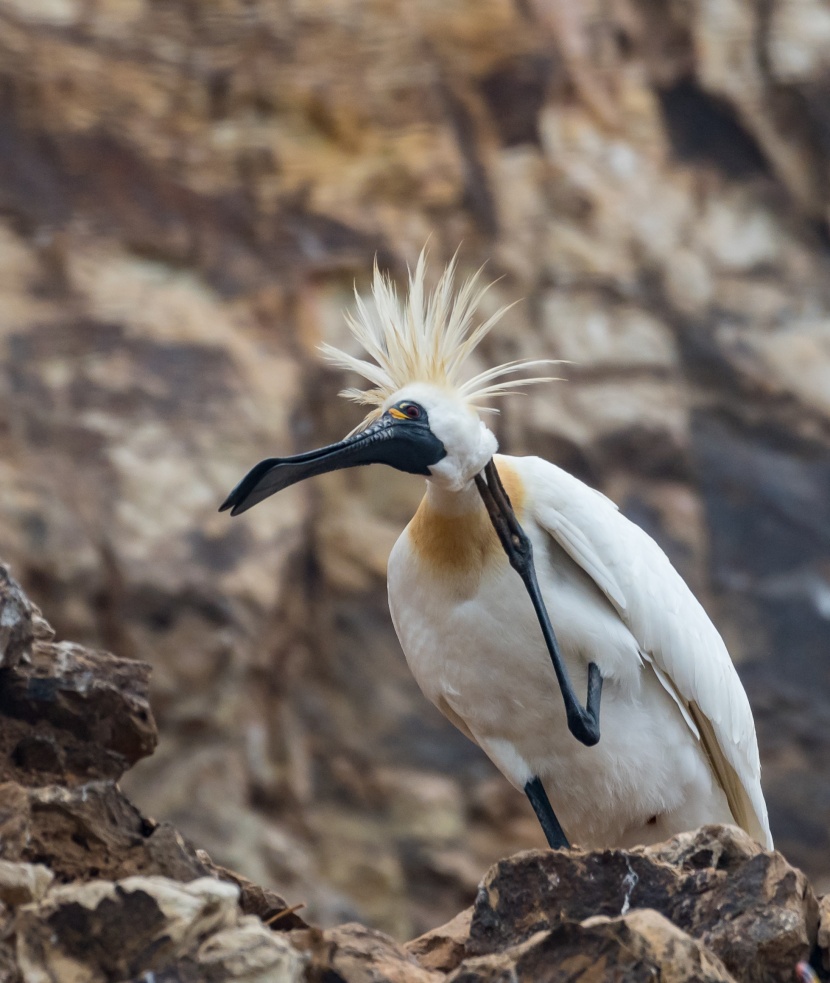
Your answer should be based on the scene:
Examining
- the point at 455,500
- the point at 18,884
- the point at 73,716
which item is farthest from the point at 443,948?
the point at 455,500

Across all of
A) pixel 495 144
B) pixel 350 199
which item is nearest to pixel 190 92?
pixel 350 199

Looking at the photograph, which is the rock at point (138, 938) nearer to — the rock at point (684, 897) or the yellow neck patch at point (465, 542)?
the rock at point (684, 897)

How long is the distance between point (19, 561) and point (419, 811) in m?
2.64

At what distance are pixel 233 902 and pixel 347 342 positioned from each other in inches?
255

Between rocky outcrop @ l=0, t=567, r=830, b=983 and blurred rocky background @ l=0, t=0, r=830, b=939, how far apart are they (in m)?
4.70

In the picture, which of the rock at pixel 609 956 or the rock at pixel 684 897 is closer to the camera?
the rock at pixel 609 956

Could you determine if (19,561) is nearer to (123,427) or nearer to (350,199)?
(123,427)

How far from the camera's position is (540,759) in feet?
13.3

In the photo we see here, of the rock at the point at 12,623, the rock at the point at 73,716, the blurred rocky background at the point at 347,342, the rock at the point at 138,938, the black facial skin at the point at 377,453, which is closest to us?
the rock at the point at 138,938

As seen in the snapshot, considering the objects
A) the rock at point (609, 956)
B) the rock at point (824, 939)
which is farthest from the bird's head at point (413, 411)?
the rock at point (824, 939)

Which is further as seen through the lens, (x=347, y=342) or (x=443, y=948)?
(x=347, y=342)

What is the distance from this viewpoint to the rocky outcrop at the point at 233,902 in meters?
2.40

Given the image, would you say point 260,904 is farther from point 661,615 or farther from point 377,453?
point 661,615

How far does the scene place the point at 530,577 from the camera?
3.74 m
